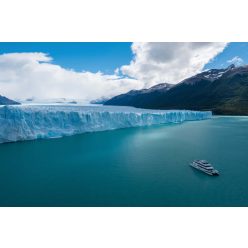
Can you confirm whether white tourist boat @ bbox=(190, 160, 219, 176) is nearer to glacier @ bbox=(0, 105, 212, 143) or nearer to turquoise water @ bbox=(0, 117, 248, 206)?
turquoise water @ bbox=(0, 117, 248, 206)

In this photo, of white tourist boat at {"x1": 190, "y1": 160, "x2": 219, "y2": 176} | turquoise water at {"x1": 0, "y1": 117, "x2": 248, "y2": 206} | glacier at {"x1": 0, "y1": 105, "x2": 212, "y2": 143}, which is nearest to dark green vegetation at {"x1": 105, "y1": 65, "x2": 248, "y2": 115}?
glacier at {"x1": 0, "y1": 105, "x2": 212, "y2": 143}

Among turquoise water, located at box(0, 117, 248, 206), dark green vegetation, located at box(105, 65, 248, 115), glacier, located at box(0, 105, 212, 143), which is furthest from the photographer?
dark green vegetation, located at box(105, 65, 248, 115)

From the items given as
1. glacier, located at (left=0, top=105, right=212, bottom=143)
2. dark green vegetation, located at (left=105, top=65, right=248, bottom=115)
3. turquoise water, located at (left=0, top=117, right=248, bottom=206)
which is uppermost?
dark green vegetation, located at (left=105, top=65, right=248, bottom=115)

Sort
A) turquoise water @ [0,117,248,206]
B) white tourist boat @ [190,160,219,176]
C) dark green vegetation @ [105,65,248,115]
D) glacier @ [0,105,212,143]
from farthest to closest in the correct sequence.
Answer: dark green vegetation @ [105,65,248,115]
glacier @ [0,105,212,143]
white tourist boat @ [190,160,219,176]
turquoise water @ [0,117,248,206]

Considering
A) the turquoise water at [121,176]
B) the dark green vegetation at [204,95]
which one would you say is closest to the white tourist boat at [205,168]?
the turquoise water at [121,176]

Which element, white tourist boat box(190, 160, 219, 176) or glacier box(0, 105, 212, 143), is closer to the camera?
white tourist boat box(190, 160, 219, 176)

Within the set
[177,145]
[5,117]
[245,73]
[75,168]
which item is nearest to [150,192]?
[75,168]

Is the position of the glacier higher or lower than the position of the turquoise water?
higher
